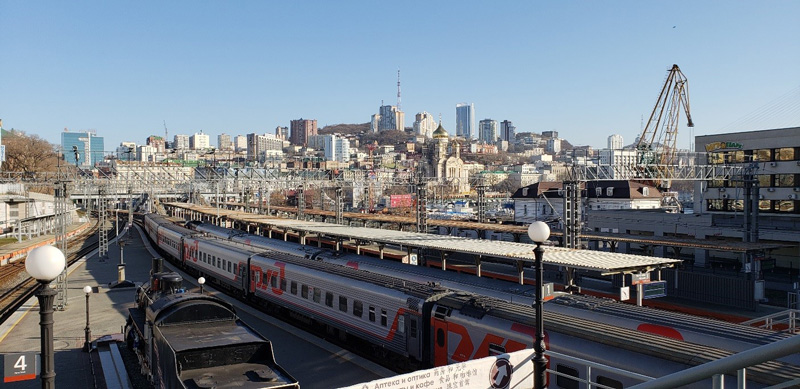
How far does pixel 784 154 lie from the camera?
40.7 meters

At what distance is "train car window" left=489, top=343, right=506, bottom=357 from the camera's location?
12608mm

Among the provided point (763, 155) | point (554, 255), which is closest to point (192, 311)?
point (554, 255)

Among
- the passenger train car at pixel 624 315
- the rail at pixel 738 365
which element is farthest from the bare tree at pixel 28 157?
the rail at pixel 738 365

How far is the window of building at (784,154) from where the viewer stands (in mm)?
40219

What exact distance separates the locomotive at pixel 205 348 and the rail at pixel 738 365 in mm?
5972

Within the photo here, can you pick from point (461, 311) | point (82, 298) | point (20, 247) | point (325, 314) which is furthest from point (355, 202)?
point (461, 311)

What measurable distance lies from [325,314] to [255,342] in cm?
967

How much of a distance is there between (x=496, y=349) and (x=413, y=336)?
3217mm

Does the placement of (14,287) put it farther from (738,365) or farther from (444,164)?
(444,164)

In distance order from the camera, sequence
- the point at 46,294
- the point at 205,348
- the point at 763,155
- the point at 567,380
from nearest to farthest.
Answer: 1. the point at 46,294
2. the point at 205,348
3. the point at 567,380
4. the point at 763,155

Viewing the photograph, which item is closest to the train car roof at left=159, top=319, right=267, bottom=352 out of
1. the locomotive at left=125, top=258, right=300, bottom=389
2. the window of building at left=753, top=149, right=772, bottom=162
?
the locomotive at left=125, top=258, right=300, bottom=389

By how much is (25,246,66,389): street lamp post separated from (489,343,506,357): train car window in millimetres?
8938

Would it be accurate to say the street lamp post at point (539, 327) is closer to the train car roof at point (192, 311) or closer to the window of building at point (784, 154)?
the train car roof at point (192, 311)

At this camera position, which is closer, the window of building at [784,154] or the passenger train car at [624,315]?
the passenger train car at [624,315]
